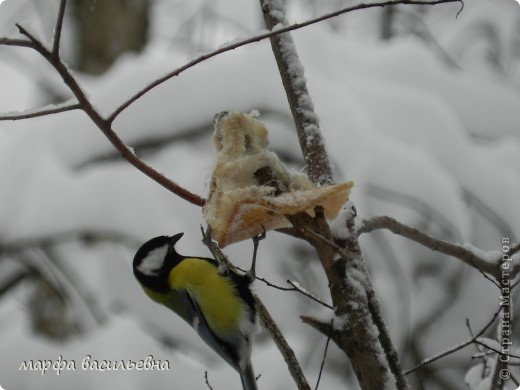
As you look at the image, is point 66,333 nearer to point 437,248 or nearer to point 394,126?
point 394,126

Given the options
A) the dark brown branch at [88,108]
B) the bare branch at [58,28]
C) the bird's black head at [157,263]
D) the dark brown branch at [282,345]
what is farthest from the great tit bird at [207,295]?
the bare branch at [58,28]

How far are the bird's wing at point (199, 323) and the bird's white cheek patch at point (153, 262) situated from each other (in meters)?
0.06

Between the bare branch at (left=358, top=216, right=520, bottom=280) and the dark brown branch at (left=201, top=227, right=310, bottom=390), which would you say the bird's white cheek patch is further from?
the bare branch at (left=358, top=216, right=520, bottom=280)

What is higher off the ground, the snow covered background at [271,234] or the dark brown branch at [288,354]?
the snow covered background at [271,234]

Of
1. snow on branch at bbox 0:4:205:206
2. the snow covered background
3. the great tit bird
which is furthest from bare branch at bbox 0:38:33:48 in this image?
the snow covered background

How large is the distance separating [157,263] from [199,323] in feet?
0.45

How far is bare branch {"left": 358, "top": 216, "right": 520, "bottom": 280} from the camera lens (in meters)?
0.83

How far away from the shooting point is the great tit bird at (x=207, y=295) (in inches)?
46.4

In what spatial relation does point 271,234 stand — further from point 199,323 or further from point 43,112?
point 43,112

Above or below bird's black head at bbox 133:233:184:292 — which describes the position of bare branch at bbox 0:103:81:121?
below

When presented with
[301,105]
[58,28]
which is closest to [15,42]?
[58,28]

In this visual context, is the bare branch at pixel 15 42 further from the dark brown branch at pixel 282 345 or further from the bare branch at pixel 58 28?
the dark brown branch at pixel 282 345

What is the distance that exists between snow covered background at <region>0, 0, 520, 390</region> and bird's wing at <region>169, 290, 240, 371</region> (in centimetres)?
48

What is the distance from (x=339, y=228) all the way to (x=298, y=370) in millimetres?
174
